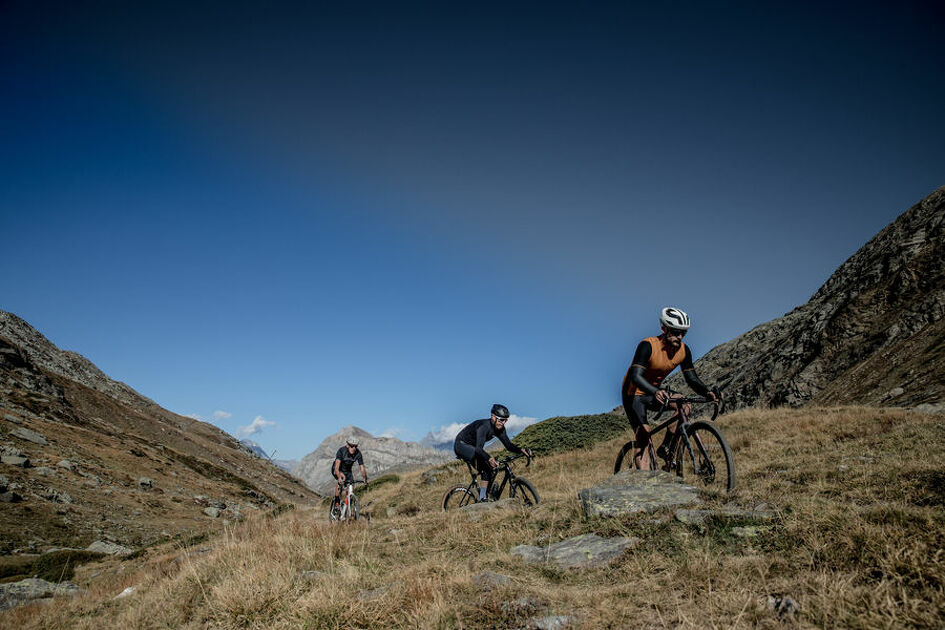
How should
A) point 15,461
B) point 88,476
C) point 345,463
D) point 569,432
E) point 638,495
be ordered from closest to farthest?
point 638,495
point 345,463
point 15,461
point 569,432
point 88,476

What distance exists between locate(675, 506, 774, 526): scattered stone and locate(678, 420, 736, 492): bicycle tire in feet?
3.18

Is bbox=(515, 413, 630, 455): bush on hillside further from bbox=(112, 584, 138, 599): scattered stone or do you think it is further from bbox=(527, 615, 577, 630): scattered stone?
bbox=(527, 615, 577, 630): scattered stone

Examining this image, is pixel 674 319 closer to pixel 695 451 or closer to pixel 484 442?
pixel 695 451

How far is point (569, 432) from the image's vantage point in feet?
77.4

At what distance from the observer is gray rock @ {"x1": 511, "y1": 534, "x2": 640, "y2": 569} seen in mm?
4637

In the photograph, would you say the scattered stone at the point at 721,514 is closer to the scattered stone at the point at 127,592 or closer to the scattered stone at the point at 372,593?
the scattered stone at the point at 372,593

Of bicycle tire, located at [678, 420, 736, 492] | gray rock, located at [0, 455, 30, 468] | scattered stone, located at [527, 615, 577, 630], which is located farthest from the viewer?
gray rock, located at [0, 455, 30, 468]

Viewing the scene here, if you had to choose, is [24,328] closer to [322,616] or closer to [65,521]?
[65,521]

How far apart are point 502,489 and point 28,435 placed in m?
32.3

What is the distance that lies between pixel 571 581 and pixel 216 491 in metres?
40.6

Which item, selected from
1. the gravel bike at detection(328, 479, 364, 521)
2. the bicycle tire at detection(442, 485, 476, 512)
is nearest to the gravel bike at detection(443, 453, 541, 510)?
the bicycle tire at detection(442, 485, 476, 512)

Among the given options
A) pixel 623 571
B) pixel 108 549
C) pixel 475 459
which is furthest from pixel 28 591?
pixel 623 571

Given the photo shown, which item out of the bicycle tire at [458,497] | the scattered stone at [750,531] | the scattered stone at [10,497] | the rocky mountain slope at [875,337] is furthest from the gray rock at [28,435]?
the rocky mountain slope at [875,337]

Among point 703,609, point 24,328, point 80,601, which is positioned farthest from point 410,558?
point 24,328
